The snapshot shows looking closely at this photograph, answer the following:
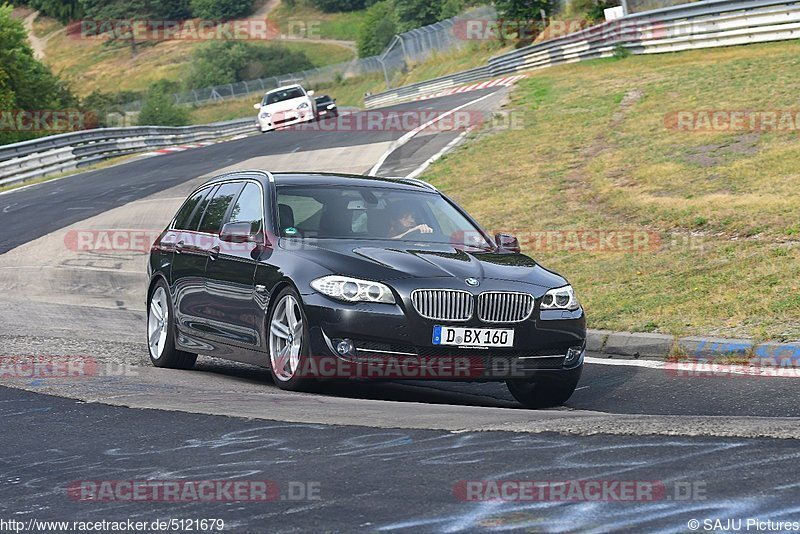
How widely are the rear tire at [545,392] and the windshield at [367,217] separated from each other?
4.05 feet

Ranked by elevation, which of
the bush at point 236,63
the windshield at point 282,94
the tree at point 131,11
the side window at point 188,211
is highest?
the tree at point 131,11

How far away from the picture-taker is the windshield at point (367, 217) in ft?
31.4

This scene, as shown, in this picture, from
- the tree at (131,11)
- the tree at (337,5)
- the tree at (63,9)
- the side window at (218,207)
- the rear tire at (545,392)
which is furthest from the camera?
the tree at (63,9)

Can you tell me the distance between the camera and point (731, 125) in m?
23.1

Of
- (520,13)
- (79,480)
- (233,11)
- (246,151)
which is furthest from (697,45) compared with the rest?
(233,11)

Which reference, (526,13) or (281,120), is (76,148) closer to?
(281,120)

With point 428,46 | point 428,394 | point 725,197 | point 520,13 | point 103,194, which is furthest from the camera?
point 428,46

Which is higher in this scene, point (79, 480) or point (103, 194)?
point (79, 480)

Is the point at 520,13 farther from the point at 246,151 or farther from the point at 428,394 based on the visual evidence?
the point at 428,394

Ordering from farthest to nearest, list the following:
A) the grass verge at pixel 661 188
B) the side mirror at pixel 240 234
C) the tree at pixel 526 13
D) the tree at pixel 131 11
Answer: the tree at pixel 131 11, the tree at pixel 526 13, the grass verge at pixel 661 188, the side mirror at pixel 240 234

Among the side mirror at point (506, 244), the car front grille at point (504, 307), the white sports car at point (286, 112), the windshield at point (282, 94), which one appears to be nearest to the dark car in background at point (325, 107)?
the windshield at point (282, 94)

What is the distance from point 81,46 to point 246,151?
11215 cm

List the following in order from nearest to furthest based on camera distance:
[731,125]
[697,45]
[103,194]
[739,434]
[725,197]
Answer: [739,434] → [725,197] → [731,125] → [103,194] → [697,45]

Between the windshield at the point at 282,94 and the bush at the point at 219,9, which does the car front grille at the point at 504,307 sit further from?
the bush at the point at 219,9
